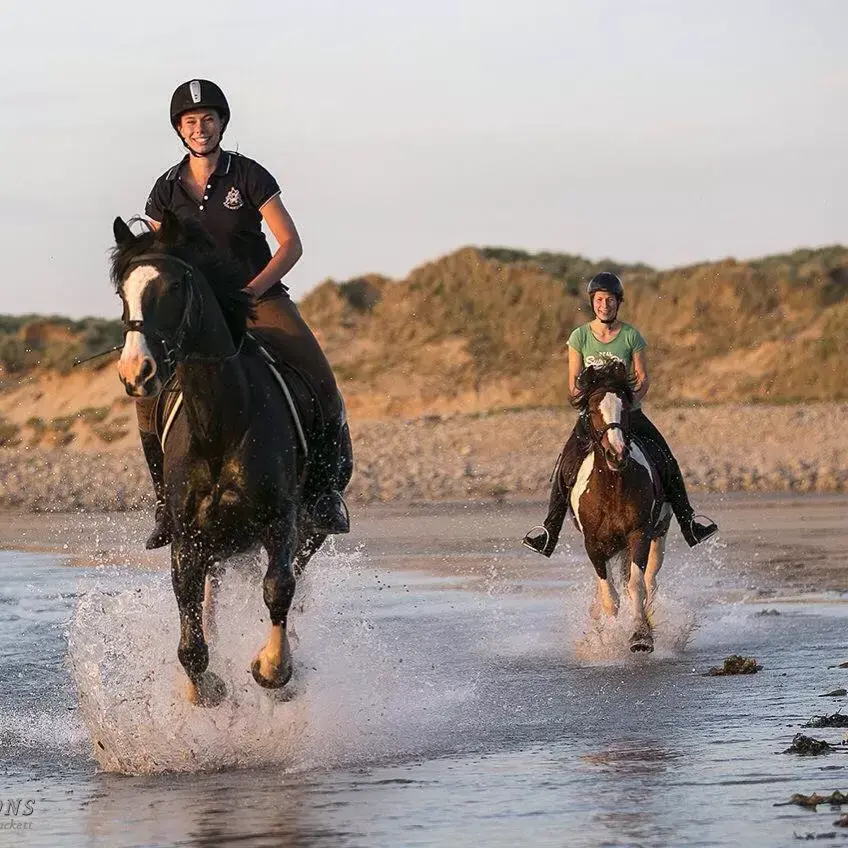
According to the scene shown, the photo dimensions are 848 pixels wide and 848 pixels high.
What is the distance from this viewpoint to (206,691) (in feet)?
31.3

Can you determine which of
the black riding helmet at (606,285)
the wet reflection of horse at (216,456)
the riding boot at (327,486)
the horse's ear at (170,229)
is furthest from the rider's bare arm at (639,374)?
the horse's ear at (170,229)

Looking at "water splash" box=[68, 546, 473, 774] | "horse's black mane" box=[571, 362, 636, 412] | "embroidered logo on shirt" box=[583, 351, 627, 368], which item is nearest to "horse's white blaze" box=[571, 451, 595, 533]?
"horse's black mane" box=[571, 362, 636, 412]

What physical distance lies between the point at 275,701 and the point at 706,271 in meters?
54.6

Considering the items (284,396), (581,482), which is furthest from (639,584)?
(284,396)

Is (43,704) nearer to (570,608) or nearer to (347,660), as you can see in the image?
(347,660)

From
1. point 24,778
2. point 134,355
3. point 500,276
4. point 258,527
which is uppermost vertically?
point 500,276

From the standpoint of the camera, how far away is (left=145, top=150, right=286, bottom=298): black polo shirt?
9945mm

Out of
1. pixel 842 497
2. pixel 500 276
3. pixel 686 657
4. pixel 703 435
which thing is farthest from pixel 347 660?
pixel 500 276

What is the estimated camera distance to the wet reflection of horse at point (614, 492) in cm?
1302

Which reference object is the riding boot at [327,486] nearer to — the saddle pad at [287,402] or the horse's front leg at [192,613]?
the saddle pad at [287,402]

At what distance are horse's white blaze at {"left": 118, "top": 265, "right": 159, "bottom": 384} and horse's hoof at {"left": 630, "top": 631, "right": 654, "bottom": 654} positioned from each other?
543 cm

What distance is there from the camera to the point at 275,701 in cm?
968

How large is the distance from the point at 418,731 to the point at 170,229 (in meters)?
3.03

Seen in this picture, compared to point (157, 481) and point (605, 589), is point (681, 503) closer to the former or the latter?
point (605, 589)
